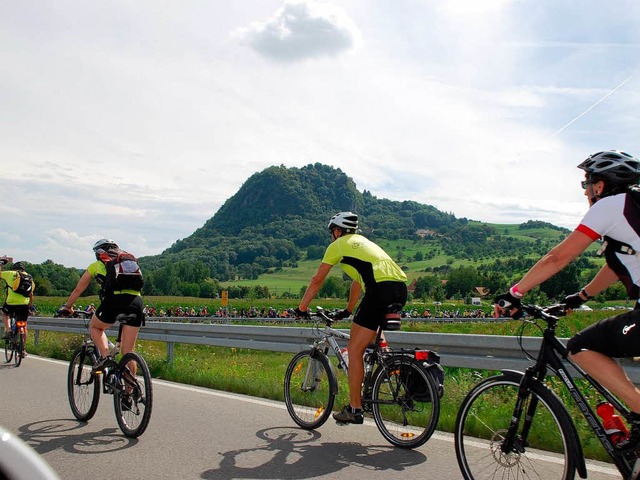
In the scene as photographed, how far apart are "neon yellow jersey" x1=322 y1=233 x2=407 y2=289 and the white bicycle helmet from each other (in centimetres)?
233

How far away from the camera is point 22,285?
43.5 ft

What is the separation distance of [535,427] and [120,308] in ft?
14.5

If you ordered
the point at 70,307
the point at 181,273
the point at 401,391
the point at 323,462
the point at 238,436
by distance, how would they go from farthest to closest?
the point at 181,273, the point at 70,307, the point at 238,436, the point at 401,391, the point at 323,462

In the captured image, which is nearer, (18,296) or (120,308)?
(120,308)

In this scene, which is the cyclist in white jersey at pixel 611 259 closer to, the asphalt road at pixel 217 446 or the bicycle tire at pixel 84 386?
the asphalt road at pixel 217 446

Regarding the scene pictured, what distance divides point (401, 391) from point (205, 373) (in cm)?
504

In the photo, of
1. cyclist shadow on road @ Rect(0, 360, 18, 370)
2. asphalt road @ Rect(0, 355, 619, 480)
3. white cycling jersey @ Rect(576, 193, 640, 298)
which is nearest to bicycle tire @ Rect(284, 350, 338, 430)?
asphalt road @ Rect(0, 355, 619, 480)

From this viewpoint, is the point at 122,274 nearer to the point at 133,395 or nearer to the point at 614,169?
the point at 133,395

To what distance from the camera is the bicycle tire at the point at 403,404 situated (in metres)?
5.41

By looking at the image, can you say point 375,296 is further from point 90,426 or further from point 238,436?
point 90,426

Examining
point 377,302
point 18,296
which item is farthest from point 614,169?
point 18,296

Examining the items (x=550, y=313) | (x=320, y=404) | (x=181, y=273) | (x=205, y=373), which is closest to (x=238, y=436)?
(x=320, y=404)

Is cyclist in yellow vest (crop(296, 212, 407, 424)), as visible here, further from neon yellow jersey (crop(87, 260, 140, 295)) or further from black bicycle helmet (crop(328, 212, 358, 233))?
neon yellow jersey (crop(87, 260, 140, 295))

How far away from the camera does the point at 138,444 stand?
5.84 m
